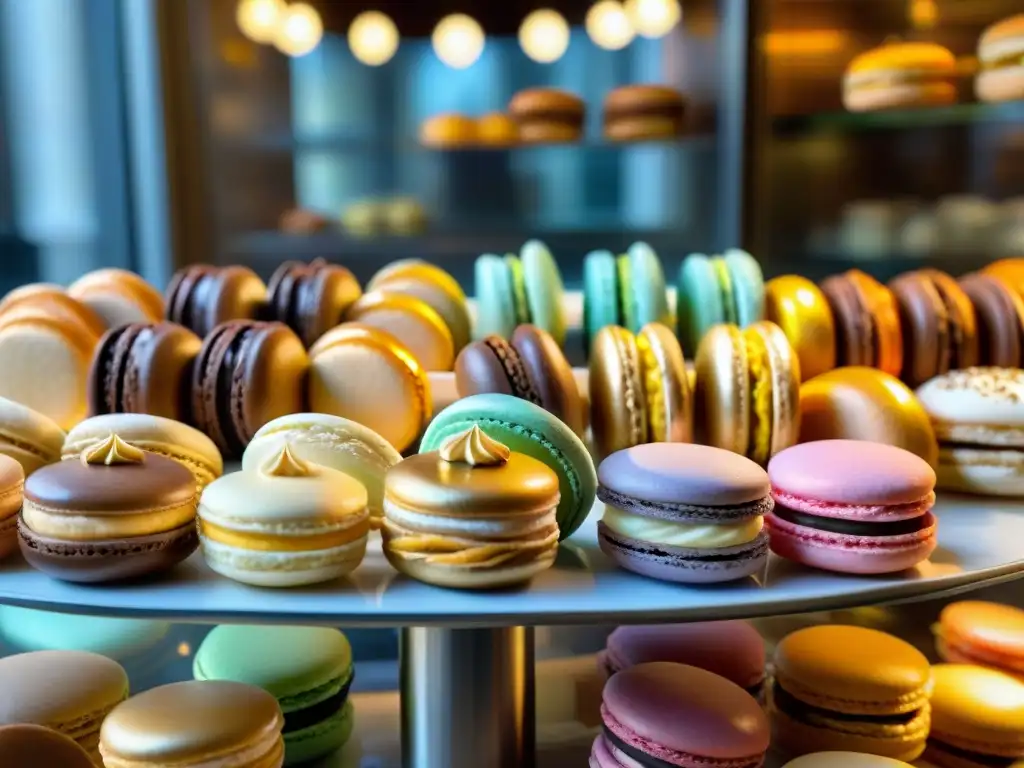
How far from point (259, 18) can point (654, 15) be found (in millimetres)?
916

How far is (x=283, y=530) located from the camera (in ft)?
2.02

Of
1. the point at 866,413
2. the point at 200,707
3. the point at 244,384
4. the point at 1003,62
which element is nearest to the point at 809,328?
the point at 866,413

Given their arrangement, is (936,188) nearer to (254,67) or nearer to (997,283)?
(997,283)

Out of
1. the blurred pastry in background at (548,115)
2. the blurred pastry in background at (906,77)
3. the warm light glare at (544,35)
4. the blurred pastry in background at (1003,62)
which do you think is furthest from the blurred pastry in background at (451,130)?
the blurred pastry in background at (1003,62)

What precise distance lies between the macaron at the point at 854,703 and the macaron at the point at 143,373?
2.07ft

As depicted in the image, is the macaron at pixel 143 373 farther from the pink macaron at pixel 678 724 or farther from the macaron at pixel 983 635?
the macaron at pixel 983 635

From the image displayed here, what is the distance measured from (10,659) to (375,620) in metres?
0.59

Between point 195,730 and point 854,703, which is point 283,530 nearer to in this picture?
point 195,730

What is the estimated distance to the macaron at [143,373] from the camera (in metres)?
0.85

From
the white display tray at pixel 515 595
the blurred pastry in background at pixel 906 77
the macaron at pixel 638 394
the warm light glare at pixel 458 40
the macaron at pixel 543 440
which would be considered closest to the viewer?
the white display tray at pixel 515 595

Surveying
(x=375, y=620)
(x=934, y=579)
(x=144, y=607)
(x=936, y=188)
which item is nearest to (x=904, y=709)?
(x=934, y=579)

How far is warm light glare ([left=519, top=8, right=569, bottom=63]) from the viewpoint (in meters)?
2.34

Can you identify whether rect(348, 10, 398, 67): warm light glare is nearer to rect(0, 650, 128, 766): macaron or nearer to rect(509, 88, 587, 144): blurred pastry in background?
rect(509, 88, 587, 144): blurred pastry in background

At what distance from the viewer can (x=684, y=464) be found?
668 millimetres
